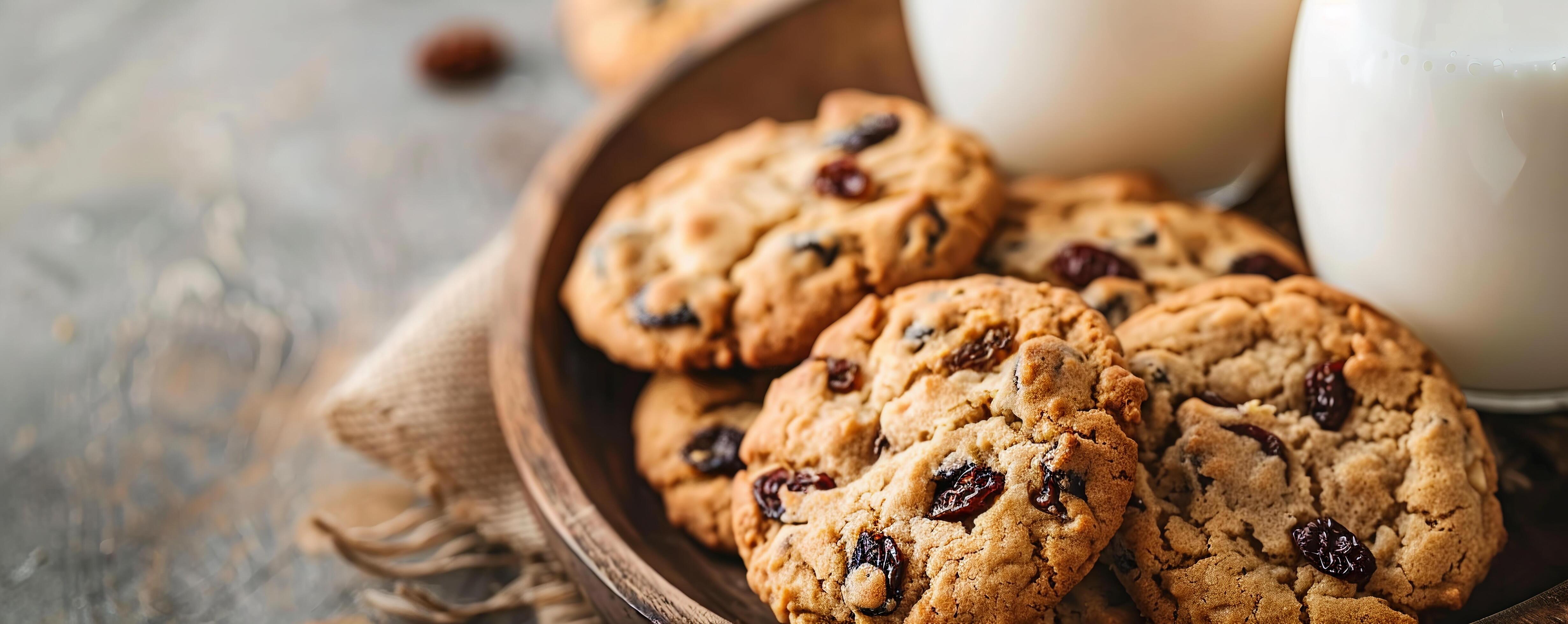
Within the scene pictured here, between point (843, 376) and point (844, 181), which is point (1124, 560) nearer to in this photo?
point (843, 376)

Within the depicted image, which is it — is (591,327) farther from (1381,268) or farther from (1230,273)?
(1381,268)

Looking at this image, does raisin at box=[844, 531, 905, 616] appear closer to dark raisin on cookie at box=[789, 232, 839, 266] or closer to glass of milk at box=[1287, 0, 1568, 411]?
dark raisin on cookie at box=[789, 232, 839, 266]

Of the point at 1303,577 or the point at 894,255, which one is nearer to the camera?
the point at 1303,577

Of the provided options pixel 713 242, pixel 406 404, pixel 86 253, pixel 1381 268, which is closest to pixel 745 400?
pixel 713 242

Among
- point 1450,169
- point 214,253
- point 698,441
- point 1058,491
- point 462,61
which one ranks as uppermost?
point 1450,169

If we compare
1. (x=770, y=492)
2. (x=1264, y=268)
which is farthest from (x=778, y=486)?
(x=1264, y=268)

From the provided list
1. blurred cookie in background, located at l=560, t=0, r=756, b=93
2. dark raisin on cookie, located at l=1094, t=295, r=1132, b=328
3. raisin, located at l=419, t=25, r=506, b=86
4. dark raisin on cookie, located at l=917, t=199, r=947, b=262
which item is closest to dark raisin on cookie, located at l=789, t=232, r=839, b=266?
dark raisin on cookie, located at l=917, t=199, r=947, b=262
